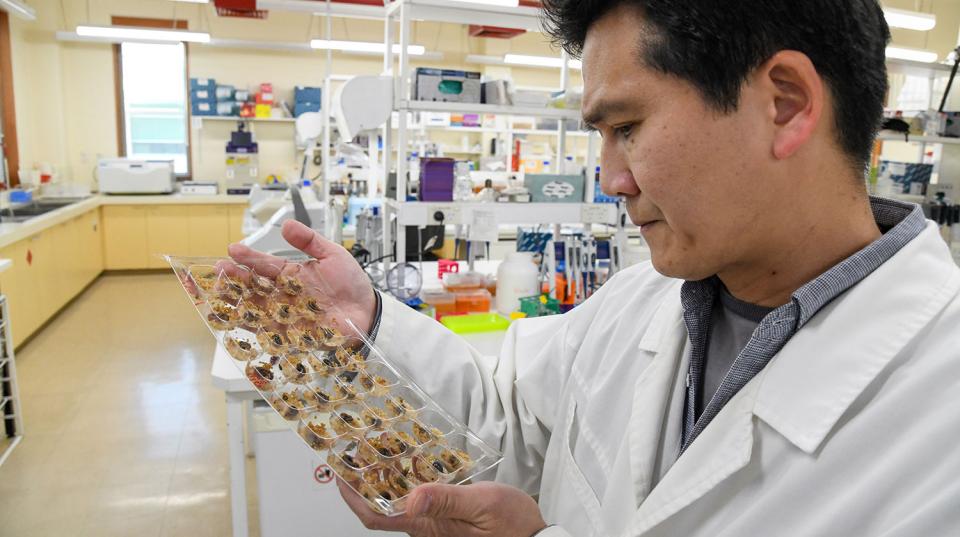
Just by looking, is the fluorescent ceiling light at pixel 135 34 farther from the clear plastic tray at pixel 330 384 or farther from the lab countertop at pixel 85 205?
the clear plastic tray at pixel 330 384

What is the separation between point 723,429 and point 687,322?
215mm

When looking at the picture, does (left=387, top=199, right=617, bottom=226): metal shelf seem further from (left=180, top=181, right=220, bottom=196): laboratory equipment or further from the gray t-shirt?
(left=180, top=181, right=220, bottom=196): laboratory equipment

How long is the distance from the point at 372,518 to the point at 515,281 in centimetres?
201

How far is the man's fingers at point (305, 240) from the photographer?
118 cm

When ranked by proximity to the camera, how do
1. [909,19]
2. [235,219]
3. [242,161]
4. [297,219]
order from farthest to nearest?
[242,161] < [235,219] < [909,19] < [297,219]

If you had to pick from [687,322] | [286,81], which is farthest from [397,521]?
[286,81]

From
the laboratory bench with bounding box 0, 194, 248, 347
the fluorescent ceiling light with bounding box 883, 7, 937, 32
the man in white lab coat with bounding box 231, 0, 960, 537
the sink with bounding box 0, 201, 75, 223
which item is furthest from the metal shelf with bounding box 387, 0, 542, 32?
the sink with bounding box 0, 201, 75, 223

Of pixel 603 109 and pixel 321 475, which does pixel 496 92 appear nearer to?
pixel 321 475

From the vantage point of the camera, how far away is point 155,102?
8.23 m

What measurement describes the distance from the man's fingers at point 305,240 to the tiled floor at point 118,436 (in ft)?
6.49

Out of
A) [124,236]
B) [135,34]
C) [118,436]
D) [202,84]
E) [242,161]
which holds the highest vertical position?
[135,34]

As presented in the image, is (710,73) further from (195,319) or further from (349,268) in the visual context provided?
(195,319)

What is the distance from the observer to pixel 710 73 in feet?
2.49

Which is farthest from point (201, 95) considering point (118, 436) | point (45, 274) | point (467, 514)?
point (467, 514)
